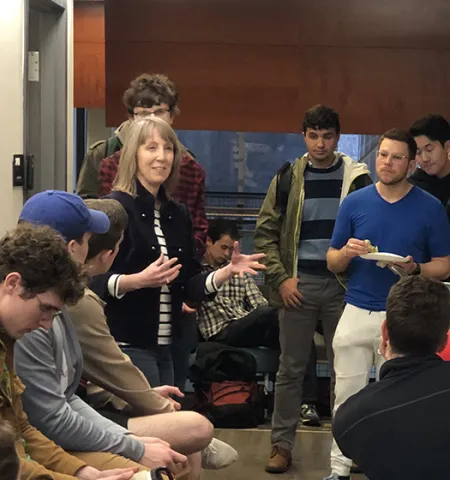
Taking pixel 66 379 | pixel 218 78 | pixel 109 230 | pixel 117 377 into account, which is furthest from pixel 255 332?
pixel 66 379

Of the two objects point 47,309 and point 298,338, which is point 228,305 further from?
point 47,309

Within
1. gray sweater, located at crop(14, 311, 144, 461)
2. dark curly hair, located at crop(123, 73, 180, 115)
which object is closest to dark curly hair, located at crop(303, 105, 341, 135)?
dark curly hair, located at crop(123, 73, 180, 115)

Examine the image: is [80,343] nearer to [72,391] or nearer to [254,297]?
[72,391]

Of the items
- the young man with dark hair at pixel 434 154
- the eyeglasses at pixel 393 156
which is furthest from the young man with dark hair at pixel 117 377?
the young man with dark hair at pixel 434 154

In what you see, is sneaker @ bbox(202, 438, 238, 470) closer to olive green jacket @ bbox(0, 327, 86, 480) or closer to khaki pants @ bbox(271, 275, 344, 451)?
olive green jacket @ bbox(0, 327, 86, 480)

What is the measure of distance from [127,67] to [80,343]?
8.90 feet

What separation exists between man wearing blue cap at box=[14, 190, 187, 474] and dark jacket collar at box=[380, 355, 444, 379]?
63 cm

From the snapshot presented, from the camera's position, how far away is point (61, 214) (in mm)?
1999

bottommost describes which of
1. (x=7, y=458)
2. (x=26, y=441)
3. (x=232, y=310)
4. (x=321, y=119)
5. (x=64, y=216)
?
(x=232, y=310)

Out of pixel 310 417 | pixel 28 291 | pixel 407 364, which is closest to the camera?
pixel 28 291

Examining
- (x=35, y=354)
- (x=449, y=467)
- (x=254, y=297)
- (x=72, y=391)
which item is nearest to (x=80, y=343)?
(x=72, y=391)

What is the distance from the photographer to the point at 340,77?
4.62m

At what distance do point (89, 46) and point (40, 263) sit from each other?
11.2 feet

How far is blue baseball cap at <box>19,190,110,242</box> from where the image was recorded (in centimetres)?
199
